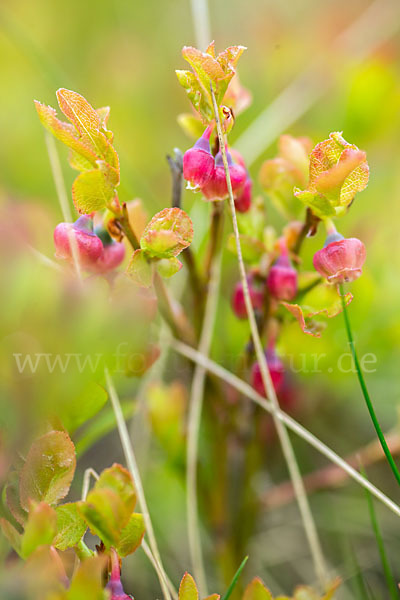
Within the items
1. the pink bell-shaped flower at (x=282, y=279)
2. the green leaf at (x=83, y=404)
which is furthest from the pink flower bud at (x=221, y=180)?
the green leaf at (x=83, y=404)

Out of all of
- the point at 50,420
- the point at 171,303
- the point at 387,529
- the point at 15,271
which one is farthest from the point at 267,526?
the point at 15,271

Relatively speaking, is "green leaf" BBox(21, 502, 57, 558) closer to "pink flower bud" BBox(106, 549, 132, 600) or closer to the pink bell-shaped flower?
"pink flower bud" BBox(106, 549, 132, 600)

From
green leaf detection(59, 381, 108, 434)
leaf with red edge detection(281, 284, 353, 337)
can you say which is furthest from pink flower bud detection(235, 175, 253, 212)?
green leaf detection(59, 381, 108, 434)

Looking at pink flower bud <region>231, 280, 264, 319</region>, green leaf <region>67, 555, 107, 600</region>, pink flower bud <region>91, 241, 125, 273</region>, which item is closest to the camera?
green leaf <region>67, 555, 107, 600</region>

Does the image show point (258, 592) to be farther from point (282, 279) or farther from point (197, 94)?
point (197, 94)

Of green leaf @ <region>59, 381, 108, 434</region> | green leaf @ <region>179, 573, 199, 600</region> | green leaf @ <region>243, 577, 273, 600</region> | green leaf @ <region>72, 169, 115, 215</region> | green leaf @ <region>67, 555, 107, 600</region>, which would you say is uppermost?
green leaf @ <region>72, 169, 115, 215</region>

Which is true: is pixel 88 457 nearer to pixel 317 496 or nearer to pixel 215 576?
pixel 215 576

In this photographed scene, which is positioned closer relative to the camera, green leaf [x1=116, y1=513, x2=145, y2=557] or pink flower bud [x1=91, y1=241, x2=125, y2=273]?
green leaf [x1=116, y1=513, x2=145, y2=557]
